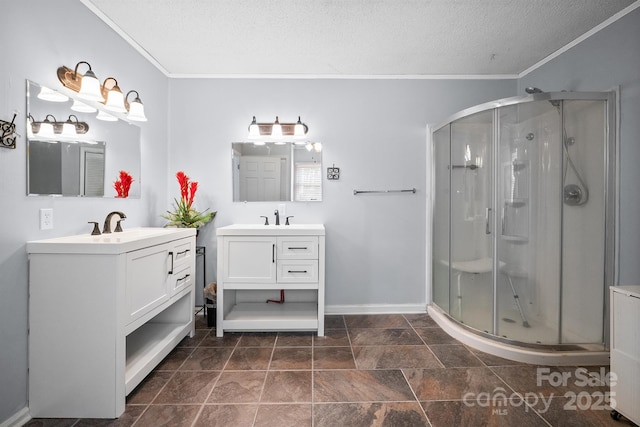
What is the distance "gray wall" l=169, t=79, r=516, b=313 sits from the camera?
9.74 feet

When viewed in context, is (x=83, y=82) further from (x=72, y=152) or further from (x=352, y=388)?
(x=352, y=388)

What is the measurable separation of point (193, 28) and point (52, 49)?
0.90 metres

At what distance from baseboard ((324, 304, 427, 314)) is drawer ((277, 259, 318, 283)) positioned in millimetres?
685

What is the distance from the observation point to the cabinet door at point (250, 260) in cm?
245

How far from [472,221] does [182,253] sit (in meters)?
2.26

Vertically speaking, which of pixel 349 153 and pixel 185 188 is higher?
pixel 349 153

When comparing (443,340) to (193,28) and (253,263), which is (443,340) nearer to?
(253,263)

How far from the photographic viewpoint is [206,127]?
297 cm

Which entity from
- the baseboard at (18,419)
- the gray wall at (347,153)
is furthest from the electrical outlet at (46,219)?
the gray wall at (347,153)

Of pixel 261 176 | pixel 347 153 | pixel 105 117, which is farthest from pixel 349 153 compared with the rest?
pixel 105 117

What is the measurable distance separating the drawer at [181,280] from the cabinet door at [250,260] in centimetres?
26

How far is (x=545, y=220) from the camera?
2.12 metres

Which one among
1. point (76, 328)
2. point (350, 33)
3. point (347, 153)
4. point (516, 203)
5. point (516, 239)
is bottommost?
point (76, 328)

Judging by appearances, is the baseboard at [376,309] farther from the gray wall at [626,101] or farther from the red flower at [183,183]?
the red flower at [183,183]
